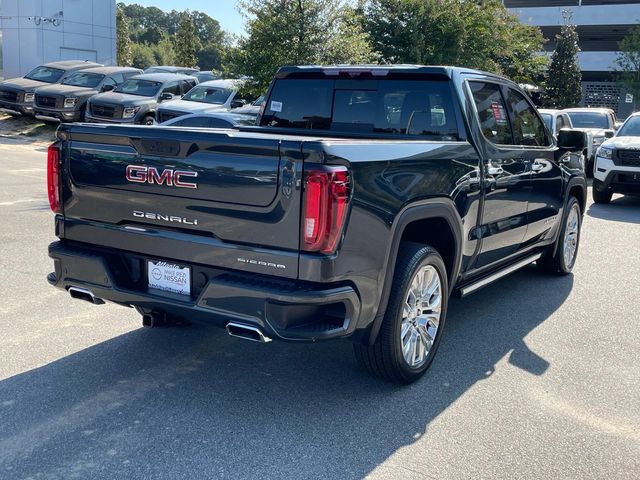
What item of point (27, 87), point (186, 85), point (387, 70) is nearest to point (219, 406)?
point (387, 70)

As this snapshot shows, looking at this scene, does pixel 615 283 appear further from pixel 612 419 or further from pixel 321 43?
pixel 321 43

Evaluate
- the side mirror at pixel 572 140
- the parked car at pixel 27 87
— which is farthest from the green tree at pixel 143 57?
the side mirror at pixel 572 140

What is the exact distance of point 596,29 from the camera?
51812mm

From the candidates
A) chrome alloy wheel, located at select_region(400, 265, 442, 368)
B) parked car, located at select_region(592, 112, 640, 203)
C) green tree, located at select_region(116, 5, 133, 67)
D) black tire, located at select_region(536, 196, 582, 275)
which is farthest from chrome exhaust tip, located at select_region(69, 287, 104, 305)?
green tree, located at select_region(116, 5, 133, 67)

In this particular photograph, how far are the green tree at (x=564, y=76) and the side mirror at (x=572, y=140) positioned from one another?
2895 cm

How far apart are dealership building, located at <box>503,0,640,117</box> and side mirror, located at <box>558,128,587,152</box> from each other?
46793mm

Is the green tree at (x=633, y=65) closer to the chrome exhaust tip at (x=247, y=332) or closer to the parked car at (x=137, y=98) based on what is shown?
the parked car at (x=137, y=98)

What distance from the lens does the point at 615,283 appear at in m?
7.09

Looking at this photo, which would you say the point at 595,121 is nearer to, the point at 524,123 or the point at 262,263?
the point at 524,123

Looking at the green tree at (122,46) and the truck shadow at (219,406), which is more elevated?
the green tree at (122,46)

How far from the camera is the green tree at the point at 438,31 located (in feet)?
64.4

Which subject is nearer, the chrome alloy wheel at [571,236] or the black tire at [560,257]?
the black tire at [560,257]

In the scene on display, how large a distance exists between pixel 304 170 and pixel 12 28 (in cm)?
3256

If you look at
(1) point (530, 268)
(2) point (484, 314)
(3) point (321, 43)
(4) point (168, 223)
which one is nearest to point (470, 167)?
(2) point (484, 314)
